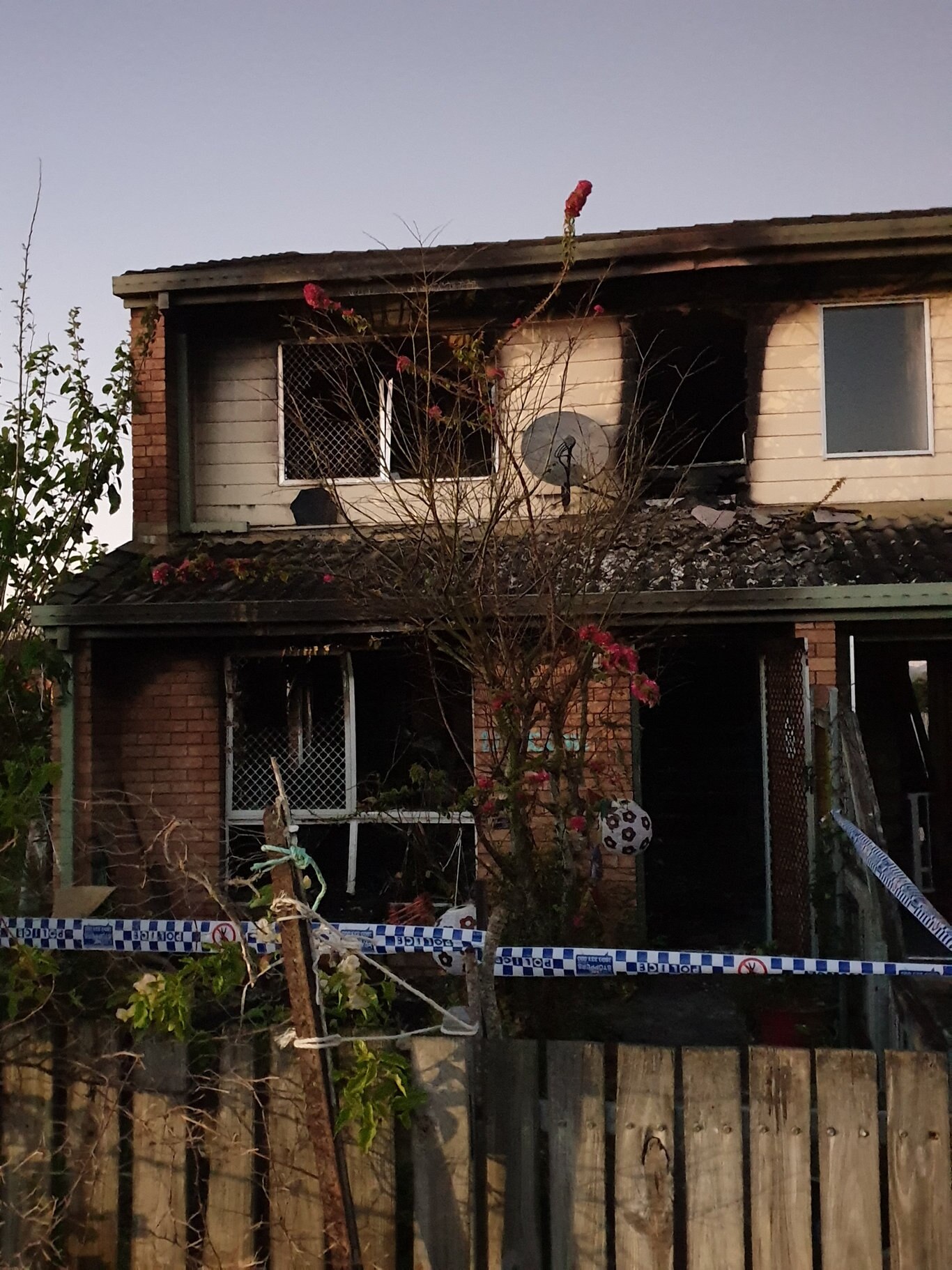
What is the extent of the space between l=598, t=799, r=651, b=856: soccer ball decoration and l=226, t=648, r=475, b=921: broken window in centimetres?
132

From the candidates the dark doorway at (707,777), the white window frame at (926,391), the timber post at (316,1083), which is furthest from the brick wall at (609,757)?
the timber post at (316,1083)

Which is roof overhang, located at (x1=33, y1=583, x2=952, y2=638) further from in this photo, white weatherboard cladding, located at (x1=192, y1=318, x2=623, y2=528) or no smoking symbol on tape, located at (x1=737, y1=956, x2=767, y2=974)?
no smoking symbol on tape, located at (x1=737, y1=956, x2=767, y2=974)

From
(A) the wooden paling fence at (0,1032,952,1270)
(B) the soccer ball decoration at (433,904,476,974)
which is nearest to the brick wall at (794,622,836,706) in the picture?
(B) the soccer ball decoration at (433,904,476,974)

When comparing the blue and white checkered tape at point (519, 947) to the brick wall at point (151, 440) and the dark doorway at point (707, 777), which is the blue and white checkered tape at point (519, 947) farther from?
the dark doorway at point (707, 777)

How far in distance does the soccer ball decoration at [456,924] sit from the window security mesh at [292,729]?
2.38 metres

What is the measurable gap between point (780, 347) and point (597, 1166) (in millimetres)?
7211

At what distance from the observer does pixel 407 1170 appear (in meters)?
3.27

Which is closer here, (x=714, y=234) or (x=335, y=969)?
(x=335, y=969)

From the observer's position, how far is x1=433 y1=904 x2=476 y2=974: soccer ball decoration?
6.01 meters

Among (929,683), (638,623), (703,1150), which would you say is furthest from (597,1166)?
(929,683)

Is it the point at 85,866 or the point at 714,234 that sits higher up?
the point at 714,234

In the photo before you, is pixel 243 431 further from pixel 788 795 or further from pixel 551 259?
pixel 788 795

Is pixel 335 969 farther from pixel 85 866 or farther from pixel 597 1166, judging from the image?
pixel 85 866

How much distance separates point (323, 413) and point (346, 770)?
3195 millimetres
